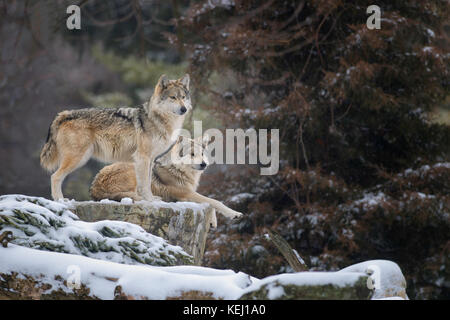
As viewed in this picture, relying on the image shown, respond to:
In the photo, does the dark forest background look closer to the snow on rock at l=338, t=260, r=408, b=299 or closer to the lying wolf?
the lying wolf

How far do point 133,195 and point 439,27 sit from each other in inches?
271

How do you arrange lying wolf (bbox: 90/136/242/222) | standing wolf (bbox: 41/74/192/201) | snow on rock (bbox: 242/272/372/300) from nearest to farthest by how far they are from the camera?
snow on rock (bbox: 242/272/372/300), standing wolf (bbox: 41/74/192/201), lying wolf (bbox: 90/136/242/222)

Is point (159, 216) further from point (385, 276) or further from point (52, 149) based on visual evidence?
point (385, 276)

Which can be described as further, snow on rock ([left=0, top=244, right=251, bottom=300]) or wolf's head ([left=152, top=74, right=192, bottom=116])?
wolf's head ([left=152, top=74, right=192, bottom=116])

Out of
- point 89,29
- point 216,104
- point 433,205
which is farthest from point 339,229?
point 89,29

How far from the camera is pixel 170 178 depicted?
22.9ft

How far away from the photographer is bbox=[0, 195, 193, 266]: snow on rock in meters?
4.27

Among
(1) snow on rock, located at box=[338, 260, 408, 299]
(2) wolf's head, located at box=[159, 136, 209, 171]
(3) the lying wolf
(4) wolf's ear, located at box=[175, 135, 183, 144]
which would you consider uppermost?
(4) wolf's ear, located at box=[175, 135, 183, 144]

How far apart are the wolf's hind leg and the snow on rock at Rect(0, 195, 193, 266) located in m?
1.23

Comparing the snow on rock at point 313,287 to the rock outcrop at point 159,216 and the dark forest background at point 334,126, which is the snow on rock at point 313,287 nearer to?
the rock outcrop at point 159,216

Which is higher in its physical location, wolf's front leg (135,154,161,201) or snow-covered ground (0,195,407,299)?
wolf's front leg (135,154,161,201)

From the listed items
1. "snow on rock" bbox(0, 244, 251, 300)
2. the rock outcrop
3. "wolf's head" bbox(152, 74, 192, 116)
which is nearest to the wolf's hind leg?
the rock outcrop

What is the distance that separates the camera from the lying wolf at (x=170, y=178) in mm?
6566

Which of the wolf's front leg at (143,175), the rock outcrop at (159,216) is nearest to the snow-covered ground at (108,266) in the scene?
the rock outcrop at (159,216)
